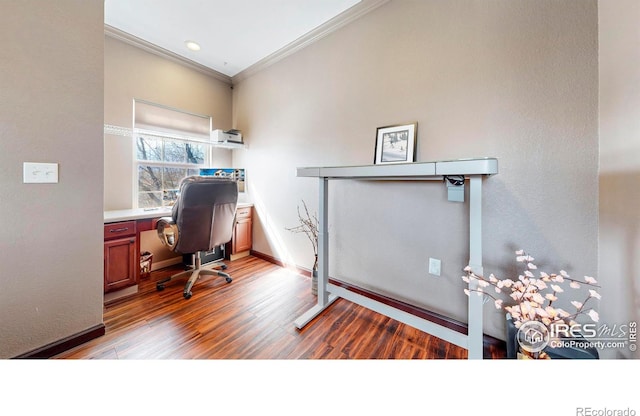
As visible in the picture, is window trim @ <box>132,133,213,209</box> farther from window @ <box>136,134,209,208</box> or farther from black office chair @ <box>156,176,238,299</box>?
black office chair @ <box>156,176,238,299</box>

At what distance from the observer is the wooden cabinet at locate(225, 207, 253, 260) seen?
294cm

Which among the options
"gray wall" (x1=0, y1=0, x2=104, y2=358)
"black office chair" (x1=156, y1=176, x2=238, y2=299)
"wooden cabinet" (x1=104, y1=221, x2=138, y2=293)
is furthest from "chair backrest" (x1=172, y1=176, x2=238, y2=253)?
"gray wall" (x1=0, y1=0, x2=104, y2=358)

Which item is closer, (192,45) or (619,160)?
(619,160)

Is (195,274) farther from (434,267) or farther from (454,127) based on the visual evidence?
(454,127)

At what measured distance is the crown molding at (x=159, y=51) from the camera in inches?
90.8

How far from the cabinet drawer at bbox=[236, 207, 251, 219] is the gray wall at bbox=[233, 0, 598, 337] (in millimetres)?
864

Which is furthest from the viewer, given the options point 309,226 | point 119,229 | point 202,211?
point 309,226

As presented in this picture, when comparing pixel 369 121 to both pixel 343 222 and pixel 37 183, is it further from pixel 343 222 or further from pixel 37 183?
pixel 37 183

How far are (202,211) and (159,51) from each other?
6.83ft

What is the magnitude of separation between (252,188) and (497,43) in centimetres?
280

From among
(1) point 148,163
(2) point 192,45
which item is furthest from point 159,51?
(1) point 148,163

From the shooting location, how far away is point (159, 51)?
2619 millimetres

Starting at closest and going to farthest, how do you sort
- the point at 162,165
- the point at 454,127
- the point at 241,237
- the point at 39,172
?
1. the point at 39,172
2. the point at 454,127
3. the point at 162,165
4. the point at 241,237
